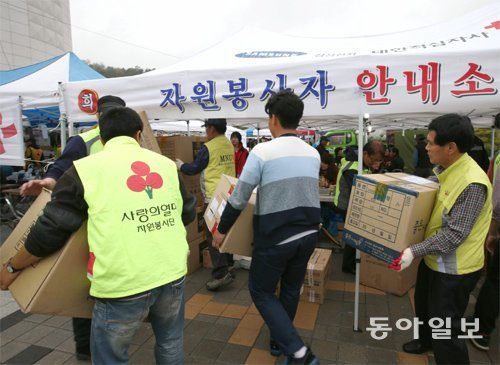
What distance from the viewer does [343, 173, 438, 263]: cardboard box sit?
1939 mm

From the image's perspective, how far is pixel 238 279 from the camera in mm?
3816

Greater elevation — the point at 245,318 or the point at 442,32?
the point at 442,32

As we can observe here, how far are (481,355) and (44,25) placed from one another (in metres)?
39.9

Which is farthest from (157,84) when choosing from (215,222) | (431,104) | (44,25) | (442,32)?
(44,25)

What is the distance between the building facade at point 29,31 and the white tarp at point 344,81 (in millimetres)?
31854

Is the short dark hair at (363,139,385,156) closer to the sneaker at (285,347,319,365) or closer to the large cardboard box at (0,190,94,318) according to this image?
the sneaker at (285,347,319,365)

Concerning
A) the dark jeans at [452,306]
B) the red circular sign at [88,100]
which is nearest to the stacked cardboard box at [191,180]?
the red circular sign at [88,100]

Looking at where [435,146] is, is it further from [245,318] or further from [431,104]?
[245,318]

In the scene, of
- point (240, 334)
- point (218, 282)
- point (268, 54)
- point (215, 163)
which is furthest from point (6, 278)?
point (268, 54)

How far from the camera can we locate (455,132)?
1.78m

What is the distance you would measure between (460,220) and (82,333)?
262cm

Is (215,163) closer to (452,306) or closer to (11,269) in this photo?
(11,269)

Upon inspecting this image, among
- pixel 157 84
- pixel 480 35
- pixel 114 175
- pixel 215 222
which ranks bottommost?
pixel 215 222

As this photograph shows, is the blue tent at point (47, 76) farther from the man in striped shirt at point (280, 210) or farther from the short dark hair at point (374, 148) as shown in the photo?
the short dark hair at point (374, 148)
